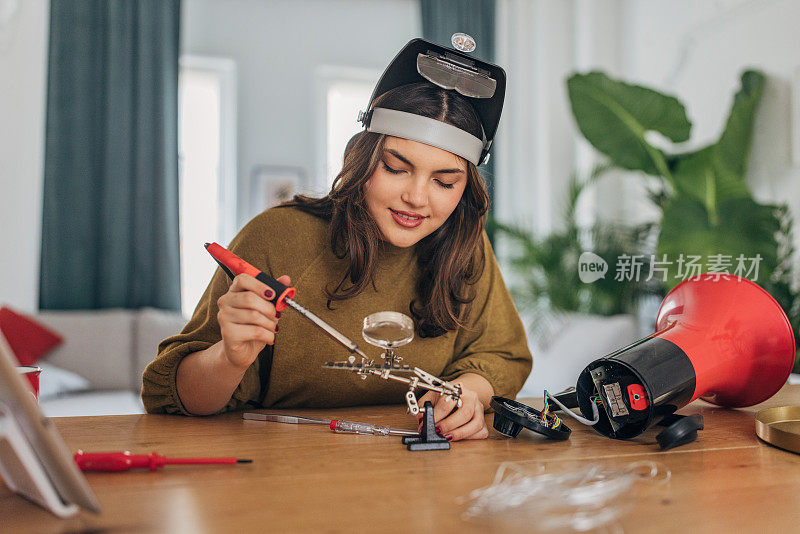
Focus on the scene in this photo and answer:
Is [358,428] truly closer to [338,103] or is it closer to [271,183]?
[271,183]

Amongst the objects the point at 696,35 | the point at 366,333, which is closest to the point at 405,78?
the point at 366,333

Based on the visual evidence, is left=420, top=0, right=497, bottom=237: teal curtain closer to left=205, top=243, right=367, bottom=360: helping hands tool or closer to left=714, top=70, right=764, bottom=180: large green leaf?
left=714, top=70, right=764, bottom=180: large green leaf

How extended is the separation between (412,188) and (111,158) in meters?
3.57

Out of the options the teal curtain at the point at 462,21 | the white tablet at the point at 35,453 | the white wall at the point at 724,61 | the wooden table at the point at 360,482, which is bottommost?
the wooden table at the point at 360,482

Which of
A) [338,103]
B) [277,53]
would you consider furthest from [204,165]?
[338,103]

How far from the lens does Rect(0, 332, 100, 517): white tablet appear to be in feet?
1.71

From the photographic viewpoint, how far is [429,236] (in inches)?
57.8

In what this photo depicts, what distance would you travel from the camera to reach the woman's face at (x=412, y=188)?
1.18m

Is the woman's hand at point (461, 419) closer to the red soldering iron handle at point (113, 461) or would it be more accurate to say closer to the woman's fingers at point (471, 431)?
the woman's fingers at point (471, 431)

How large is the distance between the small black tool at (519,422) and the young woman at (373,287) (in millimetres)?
41

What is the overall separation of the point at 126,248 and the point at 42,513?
12.8 feet

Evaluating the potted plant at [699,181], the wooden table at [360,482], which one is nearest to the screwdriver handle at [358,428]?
the wooden table at [360,482]

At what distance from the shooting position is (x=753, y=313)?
1062mm

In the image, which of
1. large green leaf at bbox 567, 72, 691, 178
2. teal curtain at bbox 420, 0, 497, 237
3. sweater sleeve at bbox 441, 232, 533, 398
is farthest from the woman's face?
teal curtain at bbox 420, 0, 497, 237
